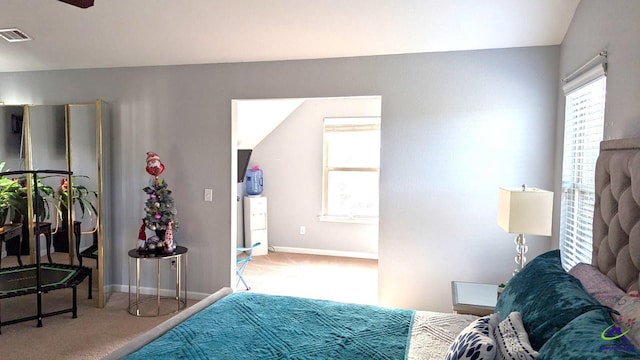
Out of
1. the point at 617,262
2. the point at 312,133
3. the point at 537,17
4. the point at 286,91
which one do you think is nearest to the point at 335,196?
the point at 312,133

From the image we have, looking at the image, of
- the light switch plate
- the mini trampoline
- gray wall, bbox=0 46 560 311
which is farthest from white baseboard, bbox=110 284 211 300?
the light switch plate

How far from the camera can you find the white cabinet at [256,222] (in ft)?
19.6

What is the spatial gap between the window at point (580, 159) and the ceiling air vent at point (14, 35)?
14.5 feet

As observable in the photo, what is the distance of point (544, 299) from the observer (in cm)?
141

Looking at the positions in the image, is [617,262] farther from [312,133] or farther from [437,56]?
[312,133]

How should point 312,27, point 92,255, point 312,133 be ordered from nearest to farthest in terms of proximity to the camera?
point 312,27, point 92,255, point 312,133

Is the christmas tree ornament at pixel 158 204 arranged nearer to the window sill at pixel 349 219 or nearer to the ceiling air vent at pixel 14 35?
the ceiling air vent at pixel 14 35

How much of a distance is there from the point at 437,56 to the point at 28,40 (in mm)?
3702

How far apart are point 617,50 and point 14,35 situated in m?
4.52

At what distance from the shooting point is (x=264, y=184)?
6.38 metres

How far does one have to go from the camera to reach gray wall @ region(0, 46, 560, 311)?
323cm

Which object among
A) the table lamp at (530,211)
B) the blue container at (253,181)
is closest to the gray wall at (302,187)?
the blue container at (253,181)

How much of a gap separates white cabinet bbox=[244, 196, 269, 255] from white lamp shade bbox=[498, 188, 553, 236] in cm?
419

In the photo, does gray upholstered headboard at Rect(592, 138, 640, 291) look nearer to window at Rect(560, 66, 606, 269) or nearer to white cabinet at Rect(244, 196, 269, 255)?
window at Rect(560, 66, 606, 269)
